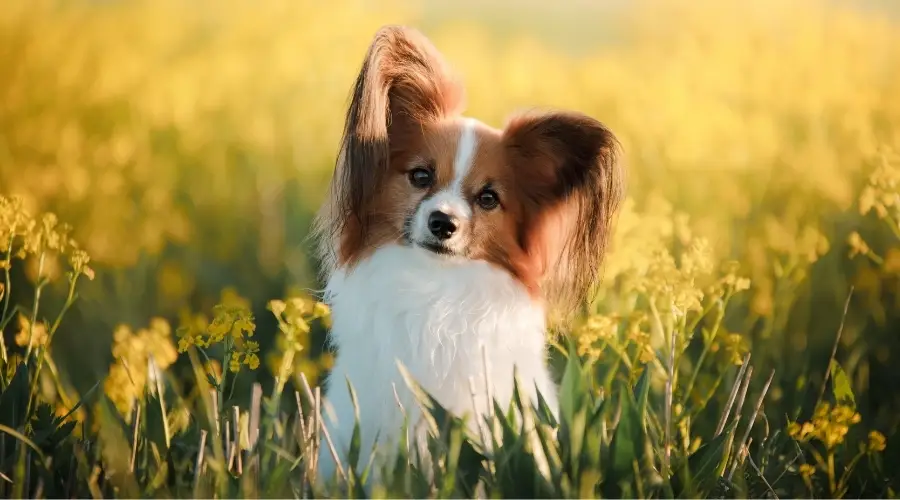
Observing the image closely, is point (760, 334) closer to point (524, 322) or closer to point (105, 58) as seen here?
point (524, 322)

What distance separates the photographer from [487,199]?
11.3 ft

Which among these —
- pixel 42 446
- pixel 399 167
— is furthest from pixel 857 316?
pixel 42 446

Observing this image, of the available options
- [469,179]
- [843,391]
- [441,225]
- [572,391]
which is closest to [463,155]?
[469,179]

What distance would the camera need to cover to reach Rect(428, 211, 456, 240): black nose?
10.6 ft

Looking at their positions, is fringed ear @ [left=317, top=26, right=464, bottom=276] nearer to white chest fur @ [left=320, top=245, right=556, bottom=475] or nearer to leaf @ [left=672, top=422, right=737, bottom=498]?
white chest fur @ [left=320, top=245, right=556, bottom=475]

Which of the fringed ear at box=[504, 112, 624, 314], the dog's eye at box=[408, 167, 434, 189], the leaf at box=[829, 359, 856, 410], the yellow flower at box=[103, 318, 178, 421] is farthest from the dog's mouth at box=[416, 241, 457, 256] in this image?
the leaf at box=[829, 359, 856, 410]

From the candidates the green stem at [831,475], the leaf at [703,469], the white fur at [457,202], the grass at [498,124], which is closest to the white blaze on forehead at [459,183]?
the white fur at [457,202]

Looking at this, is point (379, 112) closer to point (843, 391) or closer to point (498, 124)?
point (498, 124)

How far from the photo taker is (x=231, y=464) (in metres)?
2.95

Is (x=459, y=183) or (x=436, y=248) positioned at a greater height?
(x=459, y=183)

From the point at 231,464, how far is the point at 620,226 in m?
1.71

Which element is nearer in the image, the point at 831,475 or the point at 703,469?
the point at 703,469

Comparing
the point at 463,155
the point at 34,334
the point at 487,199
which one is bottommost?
the point at 34,334

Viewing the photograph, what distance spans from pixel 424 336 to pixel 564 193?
679 millimetres
